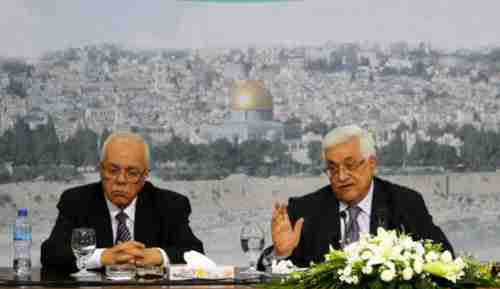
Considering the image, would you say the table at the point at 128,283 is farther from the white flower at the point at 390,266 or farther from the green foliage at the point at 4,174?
the green foliage at the point at 4,174

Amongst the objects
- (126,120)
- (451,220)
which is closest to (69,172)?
(126,120)

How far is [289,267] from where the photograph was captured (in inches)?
163

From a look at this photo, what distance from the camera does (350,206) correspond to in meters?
4.73

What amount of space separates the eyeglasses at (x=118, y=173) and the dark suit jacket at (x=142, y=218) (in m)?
0.14

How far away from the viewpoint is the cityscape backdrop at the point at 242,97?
614 centimetres

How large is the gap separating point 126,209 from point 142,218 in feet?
0.28

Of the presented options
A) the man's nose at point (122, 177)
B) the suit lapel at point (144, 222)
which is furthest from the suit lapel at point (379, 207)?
the man's nose at point (122, 177)

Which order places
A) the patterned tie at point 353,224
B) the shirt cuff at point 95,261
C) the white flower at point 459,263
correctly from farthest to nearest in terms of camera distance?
1. the patterned tie at point 353,224
2. the shirt cuff at point 95,261
3. the white flower at point 459,263

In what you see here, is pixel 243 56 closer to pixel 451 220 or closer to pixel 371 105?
pixel 371 105

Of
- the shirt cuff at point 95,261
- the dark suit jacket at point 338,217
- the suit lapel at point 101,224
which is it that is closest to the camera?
the shirt cuff at point 95,261

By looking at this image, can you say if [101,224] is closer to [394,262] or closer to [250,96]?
[250,96]

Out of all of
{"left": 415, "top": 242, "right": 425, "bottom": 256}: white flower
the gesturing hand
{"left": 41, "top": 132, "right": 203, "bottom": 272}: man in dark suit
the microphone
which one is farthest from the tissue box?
{"left": 415, "top": 242, "right": 425, "bottom": 256}: white flower

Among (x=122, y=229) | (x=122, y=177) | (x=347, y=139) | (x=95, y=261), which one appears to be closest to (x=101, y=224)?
(x=122, y=229)

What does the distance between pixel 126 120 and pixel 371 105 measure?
1.36m
